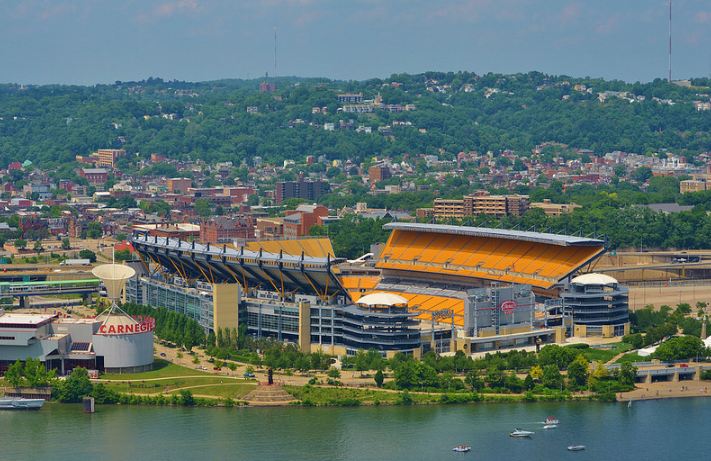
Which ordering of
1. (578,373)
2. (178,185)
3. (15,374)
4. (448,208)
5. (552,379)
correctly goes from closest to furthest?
(552,379)
(15,374)
(578,373)
(448,208)
(178,185)

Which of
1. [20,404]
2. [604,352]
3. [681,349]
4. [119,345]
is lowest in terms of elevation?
[20,404]

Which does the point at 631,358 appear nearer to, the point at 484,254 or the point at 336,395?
the point at 336,395

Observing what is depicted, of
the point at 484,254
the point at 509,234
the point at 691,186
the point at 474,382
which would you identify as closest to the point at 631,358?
the point at 474,382

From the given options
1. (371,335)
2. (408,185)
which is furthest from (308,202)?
(371,335)

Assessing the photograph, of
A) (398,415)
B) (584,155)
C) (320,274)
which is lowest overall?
(398,415)

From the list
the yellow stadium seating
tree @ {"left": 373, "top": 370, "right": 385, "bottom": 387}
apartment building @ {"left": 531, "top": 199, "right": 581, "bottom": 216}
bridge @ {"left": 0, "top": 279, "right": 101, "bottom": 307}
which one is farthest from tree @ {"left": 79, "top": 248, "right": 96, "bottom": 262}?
tree @ {"left": 373, "top": 370, "right": 385, "bottom": 387}

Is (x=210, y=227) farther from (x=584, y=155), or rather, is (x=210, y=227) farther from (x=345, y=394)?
(x=584, y=155)

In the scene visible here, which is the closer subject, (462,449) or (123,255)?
(462,449)
